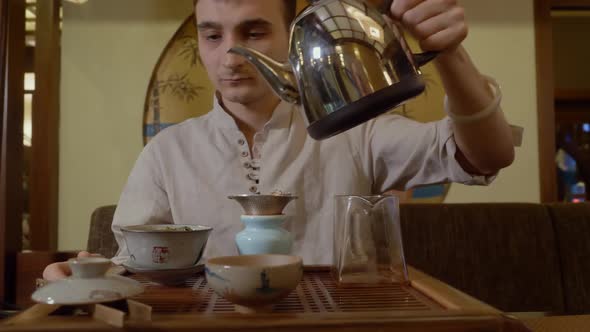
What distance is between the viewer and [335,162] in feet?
3.70

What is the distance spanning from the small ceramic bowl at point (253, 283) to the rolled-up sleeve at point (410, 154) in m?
0.49

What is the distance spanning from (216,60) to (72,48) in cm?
150

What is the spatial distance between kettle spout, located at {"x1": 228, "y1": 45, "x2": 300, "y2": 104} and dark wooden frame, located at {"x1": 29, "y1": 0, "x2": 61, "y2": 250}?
174 cm

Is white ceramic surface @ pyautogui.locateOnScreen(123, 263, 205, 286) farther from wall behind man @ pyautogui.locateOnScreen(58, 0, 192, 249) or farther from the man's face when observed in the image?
wall behind man @ pyautogui.locateOnScreen(58, 0, 192, 249)

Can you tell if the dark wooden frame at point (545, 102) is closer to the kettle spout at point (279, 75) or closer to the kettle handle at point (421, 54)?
the kettle handle at point (421, 54)

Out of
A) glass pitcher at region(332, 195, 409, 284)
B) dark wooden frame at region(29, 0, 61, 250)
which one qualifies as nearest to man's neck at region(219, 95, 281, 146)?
glass pitcher at region(332, 195, 409, 284)

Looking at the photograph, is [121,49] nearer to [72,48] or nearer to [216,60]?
[72,48]

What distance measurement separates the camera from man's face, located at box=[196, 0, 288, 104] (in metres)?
0.97

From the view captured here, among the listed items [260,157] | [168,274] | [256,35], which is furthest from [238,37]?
[168,274]

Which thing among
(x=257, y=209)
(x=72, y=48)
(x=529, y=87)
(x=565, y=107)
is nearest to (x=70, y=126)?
(x=72, y=48)

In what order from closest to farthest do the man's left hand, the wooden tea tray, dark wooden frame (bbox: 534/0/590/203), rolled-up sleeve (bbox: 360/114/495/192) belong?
the wooden tea tray
the man's left hand
rolled-up sleeve (bbox: 360/114/495/192)
dark wooden frame (bbox: 534/0/590/203)

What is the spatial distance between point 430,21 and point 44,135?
1898 millimetres

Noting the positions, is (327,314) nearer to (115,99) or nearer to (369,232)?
(369,232)

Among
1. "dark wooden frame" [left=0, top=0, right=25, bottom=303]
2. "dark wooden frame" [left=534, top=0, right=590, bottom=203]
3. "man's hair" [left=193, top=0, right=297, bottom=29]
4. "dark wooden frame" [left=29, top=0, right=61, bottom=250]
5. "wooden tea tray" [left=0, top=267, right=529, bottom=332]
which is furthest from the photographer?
"dark wooden frame" [left=534, top=0, right=590, bottom=203]
